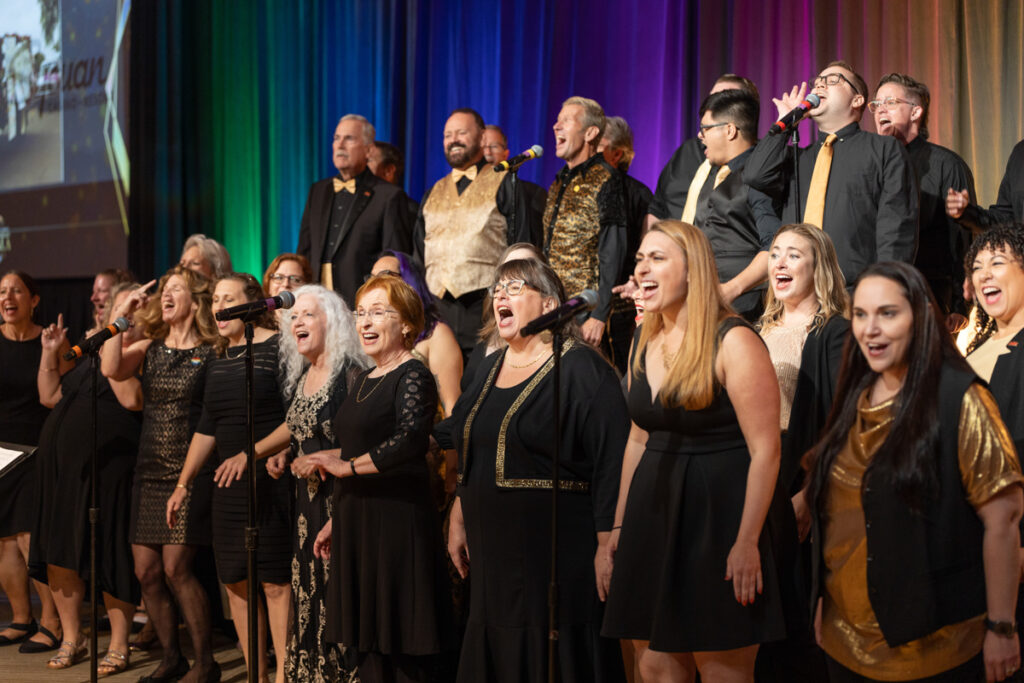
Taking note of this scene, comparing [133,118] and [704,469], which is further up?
[133,118]

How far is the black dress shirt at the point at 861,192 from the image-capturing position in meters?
3.68

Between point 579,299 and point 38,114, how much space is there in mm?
6532

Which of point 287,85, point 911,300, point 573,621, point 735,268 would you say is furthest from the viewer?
point 287,85

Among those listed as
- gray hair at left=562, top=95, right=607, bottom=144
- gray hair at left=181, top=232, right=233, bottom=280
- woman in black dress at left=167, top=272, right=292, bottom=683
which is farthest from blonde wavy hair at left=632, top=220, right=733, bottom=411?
→ gray hair at left=181, top=232, right=233, bottom=280

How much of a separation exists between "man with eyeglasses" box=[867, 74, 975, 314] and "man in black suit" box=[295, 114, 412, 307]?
A: 95.8 inches

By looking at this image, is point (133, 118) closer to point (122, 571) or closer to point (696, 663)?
point (122, 571)

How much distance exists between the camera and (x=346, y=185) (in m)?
5.76

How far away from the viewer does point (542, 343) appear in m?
3.07

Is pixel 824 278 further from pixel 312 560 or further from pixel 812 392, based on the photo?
Answer: pixel 312 560

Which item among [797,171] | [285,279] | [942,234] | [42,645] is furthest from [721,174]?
[42,645]

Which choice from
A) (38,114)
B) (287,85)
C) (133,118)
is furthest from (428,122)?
(38,114)

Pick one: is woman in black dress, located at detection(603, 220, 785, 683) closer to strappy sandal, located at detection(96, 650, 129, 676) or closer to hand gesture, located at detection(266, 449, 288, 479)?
hand gesture, located at detection(266, 449, 288, 479)

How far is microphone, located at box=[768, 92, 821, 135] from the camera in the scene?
3592 millimetres

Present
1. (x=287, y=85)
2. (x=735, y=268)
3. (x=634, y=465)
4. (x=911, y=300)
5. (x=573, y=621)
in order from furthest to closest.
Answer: (x=287, y=85) < (x=735, y=268) < (x=573, y=621) < (x=634, y=465) < (x=911, y=300)
